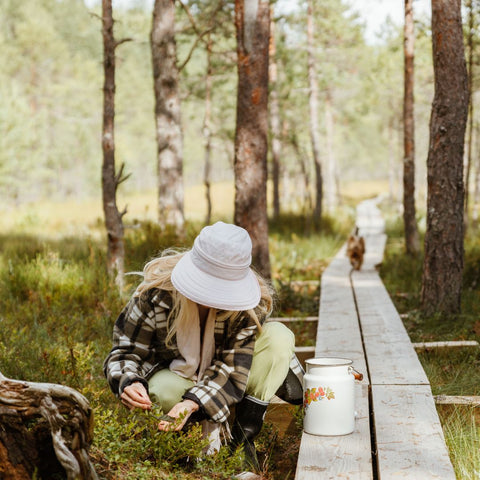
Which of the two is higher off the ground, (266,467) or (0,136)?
(0,136)

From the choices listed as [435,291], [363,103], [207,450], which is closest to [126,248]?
[435,291]

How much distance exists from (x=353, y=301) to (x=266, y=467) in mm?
4280

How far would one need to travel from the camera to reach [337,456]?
2939 millimetres

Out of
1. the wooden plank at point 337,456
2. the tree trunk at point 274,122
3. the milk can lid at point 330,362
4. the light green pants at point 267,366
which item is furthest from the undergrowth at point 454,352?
the tree trunk at point 274,122

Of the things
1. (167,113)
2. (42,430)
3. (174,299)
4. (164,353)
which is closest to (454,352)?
(164,353)

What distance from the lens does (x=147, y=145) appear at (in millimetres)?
56688

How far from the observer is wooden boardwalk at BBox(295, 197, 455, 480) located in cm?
280

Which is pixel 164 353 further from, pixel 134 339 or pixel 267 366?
pixel 267 366

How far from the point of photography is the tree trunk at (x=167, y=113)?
36.2ft

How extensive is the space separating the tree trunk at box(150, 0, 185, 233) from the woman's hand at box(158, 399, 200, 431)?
7543 mm

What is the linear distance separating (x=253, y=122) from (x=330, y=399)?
4.97 m

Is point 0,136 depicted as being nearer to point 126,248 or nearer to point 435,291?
point 126,248

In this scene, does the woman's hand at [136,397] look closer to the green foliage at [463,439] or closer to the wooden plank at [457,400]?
the green foliage at [463,439]

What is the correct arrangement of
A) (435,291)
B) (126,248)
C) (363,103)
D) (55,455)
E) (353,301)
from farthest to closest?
(363,103), (126,248), (353,301), (435,291), (55,455)
